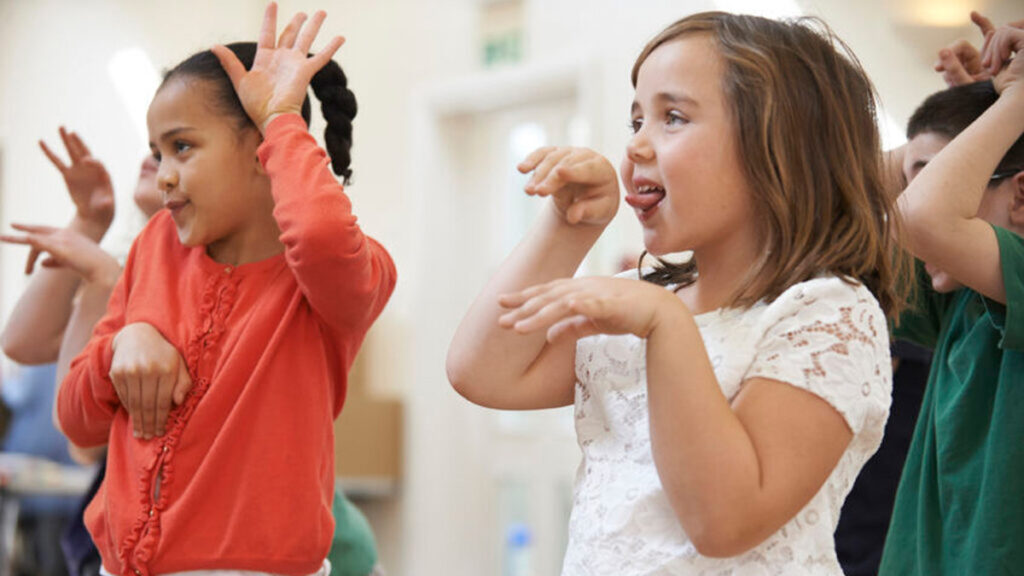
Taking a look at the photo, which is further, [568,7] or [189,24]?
[189,24]

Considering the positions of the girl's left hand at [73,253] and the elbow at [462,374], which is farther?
the girl's left hand at [73,253]

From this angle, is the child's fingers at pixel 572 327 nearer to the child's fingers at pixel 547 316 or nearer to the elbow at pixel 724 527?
the child's fingers at pixel 547 316

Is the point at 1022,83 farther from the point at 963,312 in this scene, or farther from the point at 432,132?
the point at 432,132

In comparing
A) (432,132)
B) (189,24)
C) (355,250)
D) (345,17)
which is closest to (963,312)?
(355,250)

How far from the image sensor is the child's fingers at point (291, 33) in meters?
1.53

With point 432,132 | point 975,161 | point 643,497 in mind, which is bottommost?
point 432,132

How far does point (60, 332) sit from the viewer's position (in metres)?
2.11

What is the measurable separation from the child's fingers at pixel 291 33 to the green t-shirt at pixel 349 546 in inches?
32.1

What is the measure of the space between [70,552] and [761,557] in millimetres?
1465

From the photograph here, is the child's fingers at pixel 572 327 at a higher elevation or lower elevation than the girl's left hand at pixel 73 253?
higher

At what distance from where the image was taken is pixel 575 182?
1.27 m

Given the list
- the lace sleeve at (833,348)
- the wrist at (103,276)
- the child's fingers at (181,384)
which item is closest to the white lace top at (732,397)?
the lace sleeve at (833,348)

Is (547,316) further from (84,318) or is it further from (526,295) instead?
(84,318)

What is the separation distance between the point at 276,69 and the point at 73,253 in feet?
1.97
